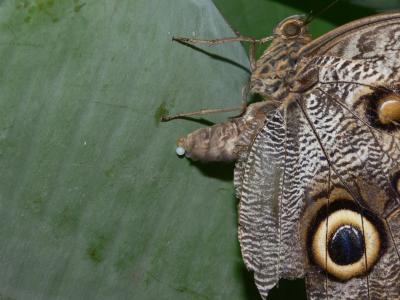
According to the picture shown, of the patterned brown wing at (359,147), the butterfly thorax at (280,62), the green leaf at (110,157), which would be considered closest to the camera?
the green leaf at (110,157)

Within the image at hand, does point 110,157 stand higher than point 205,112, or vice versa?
point 205,112

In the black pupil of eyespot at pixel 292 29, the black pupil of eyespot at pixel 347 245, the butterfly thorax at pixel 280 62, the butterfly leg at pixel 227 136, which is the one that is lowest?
the black pupil of eyespot at pixel 347 245

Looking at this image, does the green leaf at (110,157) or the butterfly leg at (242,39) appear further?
the butterfly leg at (242,39)

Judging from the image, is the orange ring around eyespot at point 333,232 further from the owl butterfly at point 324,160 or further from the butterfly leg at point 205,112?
the butterfly leg at point 205,112

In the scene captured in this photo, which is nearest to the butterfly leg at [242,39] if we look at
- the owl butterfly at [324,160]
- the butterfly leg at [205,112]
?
the owl butterfly at [324,160]

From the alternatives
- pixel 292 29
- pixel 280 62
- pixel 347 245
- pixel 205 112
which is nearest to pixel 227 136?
pixel 205 112

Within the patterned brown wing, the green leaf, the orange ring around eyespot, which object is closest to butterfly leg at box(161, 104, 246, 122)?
the green leaf

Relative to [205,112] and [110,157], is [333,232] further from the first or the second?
[110,157]
